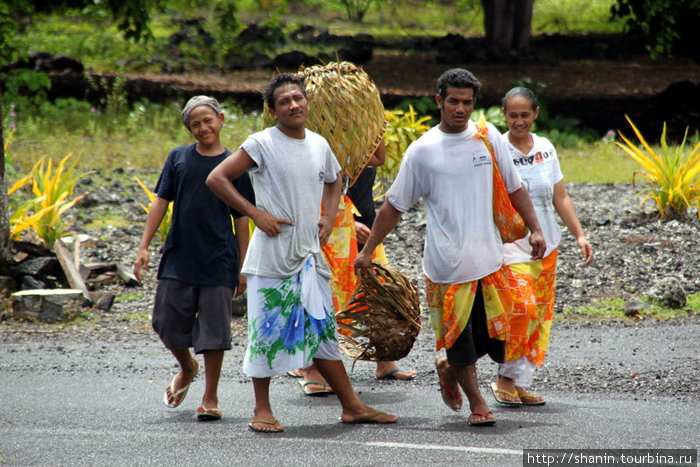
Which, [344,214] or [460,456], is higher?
[344,214]

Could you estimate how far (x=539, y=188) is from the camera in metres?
5.53

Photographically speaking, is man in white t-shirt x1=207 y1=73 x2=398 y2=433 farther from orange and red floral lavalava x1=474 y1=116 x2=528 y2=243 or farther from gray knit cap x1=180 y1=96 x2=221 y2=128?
orange and red floral lavalava x1=474 y1=116 x2=528 y2=243

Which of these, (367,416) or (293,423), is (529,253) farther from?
(293,423)

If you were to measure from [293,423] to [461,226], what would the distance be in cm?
137

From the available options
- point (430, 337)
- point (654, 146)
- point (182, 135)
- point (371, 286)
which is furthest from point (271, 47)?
point (371, 286)

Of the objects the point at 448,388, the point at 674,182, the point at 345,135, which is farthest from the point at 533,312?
the point at 674,182

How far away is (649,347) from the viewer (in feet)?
22.6

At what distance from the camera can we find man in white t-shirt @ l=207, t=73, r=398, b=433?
4.86m

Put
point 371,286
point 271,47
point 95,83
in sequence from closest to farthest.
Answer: point 371,286 → point 95,83 → point 271,47

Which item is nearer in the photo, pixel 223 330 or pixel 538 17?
pixel 223 330

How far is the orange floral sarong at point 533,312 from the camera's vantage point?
207 inches

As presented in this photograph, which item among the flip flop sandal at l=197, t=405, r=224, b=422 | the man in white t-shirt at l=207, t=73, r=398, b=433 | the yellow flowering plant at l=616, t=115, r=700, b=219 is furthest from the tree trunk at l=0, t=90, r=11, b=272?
the yellow flowering plant at l=616, t=115, r=700, b=219

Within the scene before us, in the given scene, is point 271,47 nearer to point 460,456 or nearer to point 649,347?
point 649,347

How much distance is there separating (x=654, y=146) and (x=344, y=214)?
12288 mm
